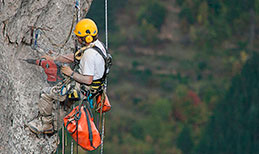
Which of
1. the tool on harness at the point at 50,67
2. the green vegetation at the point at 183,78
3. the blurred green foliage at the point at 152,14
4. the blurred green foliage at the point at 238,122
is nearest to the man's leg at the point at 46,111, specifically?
the tool on harness at the point at 50,67

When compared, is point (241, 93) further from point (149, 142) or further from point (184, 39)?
point (184, 39)

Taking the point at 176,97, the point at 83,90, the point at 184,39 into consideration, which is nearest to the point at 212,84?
the point at 176,97

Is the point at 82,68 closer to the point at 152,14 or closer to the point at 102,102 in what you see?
the point at 102,102

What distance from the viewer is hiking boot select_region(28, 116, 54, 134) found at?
6648 millimetres

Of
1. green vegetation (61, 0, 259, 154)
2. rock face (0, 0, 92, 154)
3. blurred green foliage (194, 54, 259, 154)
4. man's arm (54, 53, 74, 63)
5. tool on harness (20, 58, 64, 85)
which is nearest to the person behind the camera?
rock face (0, 0, 92, 154)

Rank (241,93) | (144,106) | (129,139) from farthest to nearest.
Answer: (144,106)
(129,139)
(241,93)

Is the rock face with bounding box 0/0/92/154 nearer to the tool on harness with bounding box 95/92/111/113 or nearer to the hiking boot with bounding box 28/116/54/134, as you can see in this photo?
the hiking boot with bounding box 28/116/54/134

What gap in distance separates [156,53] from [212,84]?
6.08 m

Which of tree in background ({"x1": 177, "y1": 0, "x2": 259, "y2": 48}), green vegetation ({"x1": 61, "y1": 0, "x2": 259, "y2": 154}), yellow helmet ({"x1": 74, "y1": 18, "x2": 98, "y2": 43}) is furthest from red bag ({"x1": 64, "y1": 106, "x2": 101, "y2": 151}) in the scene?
tree in background ({"x1": 177, "y1": 0, "x2": 259, "y2": 48})

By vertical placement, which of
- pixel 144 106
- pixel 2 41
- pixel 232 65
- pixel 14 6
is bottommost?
pixel 2 41

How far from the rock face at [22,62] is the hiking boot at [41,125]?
0.08 metres

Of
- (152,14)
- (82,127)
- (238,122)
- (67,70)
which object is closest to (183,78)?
(152,14)

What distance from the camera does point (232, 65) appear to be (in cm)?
4703

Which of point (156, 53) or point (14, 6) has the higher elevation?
point (156, 53)
